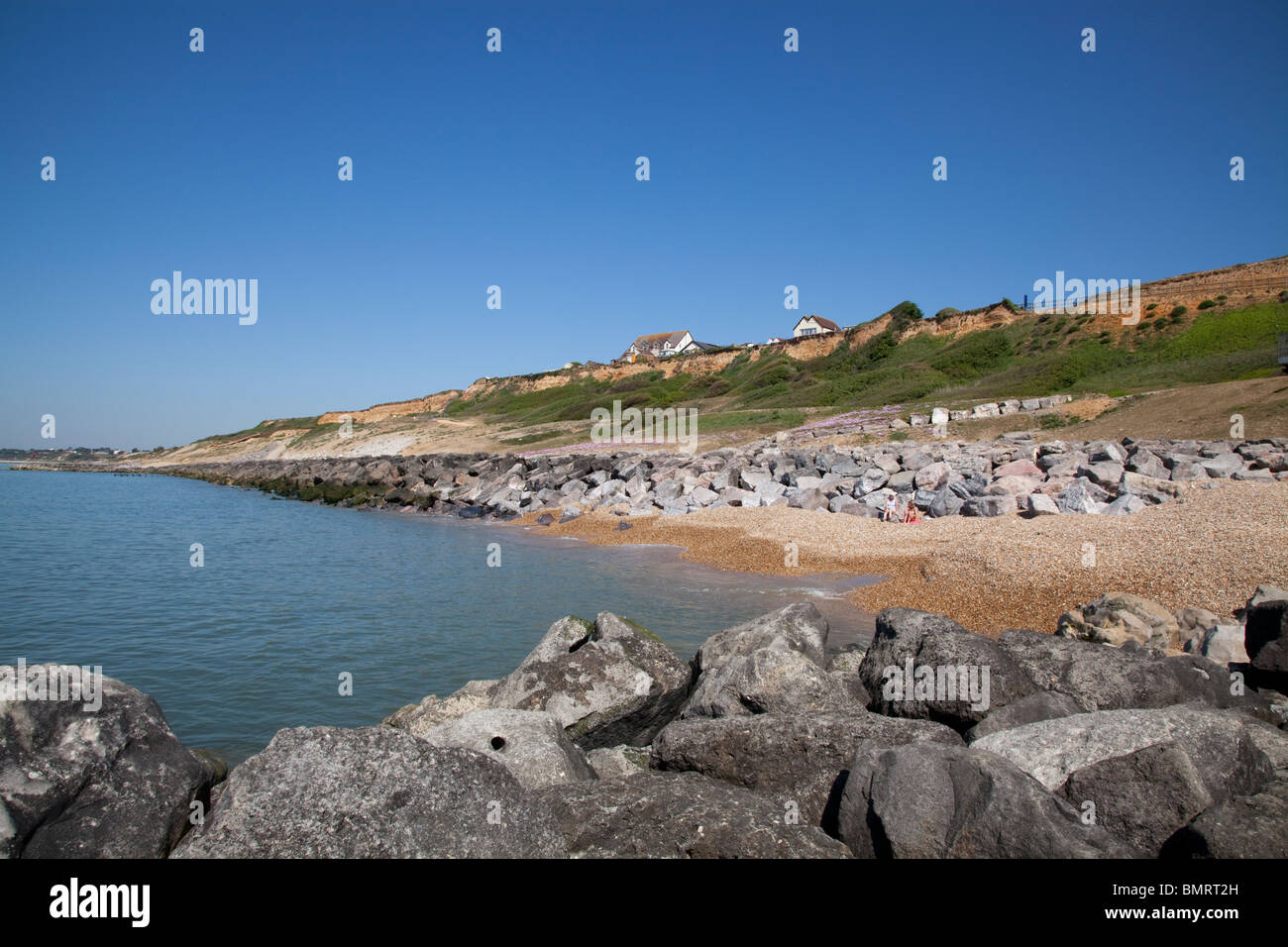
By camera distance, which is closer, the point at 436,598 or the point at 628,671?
the point at 628,671

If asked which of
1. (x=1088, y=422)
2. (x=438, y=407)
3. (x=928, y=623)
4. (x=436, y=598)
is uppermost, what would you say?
(x=438, y=407)

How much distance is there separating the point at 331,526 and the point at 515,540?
353 inches

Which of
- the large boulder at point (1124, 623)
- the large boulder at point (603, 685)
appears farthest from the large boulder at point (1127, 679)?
the large boulder at point (603, 685)

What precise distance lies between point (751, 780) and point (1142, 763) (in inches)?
89.8

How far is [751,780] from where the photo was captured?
5094mm

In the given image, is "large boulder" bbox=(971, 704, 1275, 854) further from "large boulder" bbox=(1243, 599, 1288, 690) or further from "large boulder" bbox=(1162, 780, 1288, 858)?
"large boulder" bbox=(1243, 599, 1288, 690)

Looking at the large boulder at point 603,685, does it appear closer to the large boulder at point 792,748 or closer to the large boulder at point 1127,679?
the large boulder at point 792,748

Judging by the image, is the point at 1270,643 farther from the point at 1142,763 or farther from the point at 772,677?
the point at 772,677

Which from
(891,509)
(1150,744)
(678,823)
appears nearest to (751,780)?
(678,823)

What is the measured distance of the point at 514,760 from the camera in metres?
4.97

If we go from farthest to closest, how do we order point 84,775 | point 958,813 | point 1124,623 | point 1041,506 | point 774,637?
point 1041,506 → point 1124,623 → point 774,637 → point 84,775 → point 958,813

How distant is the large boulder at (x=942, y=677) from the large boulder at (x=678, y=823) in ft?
7.22
